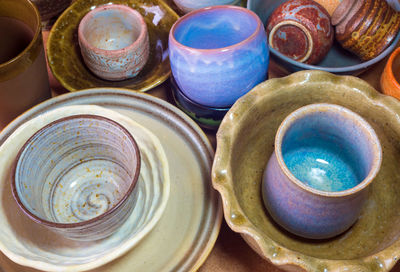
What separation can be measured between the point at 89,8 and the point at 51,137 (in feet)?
1.44

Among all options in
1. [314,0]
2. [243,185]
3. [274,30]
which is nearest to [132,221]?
[243,185]

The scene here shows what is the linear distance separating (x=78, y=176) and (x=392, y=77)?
612 millimetres

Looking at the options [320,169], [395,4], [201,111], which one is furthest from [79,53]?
[395,4]

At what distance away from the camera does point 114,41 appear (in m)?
0.97

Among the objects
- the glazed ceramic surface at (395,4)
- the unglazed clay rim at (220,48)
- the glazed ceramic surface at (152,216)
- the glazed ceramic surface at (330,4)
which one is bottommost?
the glazed ceramic surface at (152,216)

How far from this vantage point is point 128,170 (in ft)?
2.20

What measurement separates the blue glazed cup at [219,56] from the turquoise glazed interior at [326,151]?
13 centimetres

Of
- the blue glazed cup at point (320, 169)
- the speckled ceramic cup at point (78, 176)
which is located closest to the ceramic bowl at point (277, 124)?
the blue glazed cup at point (320, 169)

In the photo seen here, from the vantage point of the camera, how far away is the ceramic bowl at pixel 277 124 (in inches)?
24.7

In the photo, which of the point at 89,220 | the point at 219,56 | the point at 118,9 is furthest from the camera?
the point at 118,9

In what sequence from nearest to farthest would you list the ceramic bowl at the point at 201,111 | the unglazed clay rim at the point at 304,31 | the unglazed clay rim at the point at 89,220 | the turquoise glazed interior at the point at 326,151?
the unglazed clay rim at the point at 89,220, the turquoise glazed interior at the point at 326,151, the ceramic bowl at the point at 201,111, the unglazed clay rim at the point at 304,31

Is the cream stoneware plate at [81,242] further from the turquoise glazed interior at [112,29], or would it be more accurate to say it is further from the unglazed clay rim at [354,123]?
A: the turquoise glazed interior at [112,29]

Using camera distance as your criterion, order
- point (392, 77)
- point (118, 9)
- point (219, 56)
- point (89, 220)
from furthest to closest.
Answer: point (118, 9), point (392, 77), point (219, 56), point (89, 220)

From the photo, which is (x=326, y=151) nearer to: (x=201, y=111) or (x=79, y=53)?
(x=201, y=111)
